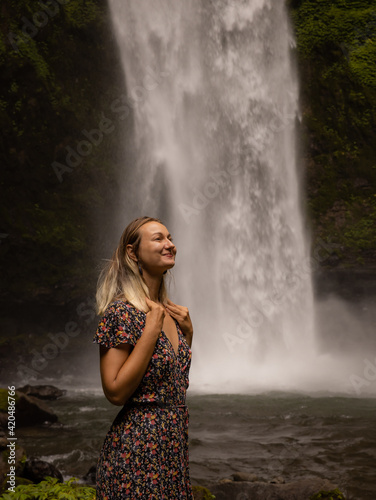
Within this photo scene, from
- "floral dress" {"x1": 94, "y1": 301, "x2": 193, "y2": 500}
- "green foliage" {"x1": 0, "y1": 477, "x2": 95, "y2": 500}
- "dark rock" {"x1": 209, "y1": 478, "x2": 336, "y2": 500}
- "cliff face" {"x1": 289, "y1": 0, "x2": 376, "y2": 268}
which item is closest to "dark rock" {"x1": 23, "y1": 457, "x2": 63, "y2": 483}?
"green foliage" {"x1": 0, "y1": 477, "x2": 95, "y2": 500}

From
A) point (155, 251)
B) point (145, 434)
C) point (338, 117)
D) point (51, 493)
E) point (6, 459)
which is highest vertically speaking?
point (338, 117)

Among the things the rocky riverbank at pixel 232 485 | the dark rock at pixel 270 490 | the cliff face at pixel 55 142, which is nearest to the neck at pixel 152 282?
the rocky riverbank at pixel 232 485

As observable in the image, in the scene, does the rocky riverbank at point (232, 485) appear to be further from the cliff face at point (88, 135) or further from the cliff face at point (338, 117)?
the cliff face at point (338, 117)

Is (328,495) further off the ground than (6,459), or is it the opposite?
(6,459)

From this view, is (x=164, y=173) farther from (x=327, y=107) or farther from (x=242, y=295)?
(x=327, y=107)

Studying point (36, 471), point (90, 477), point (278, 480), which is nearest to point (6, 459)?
point (36, 471)

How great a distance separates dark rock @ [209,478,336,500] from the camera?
198 inches

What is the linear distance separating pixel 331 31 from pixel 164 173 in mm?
8675

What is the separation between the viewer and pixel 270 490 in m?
5.15

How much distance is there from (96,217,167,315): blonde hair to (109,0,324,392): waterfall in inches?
602

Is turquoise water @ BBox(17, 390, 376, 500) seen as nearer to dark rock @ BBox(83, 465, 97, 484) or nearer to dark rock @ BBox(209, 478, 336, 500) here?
dark rock @ BBox(83, 465, 97, 484)

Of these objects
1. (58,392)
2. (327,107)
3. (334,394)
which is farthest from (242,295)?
(327,107)

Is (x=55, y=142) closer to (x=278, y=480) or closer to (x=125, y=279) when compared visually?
(x=278, y=480)

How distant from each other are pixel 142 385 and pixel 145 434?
0.19m
